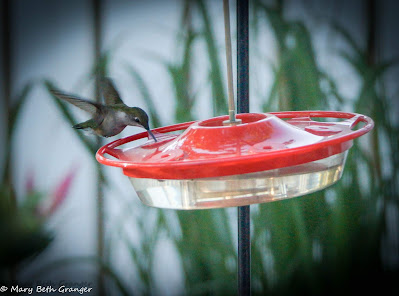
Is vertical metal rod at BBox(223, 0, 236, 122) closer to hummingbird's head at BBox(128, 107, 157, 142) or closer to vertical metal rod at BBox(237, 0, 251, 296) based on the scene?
vertical metal rod at BBox(237, 0, 251, 296)

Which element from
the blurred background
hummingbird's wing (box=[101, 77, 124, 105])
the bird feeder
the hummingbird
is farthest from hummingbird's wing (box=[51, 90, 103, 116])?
the blurred background

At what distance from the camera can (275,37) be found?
1779 mm

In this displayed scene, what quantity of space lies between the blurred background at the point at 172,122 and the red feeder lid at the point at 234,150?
100 cm

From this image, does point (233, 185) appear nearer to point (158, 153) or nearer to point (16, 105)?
point (158, 153)

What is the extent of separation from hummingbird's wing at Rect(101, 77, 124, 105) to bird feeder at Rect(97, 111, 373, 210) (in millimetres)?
618

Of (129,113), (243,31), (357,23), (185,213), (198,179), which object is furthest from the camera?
(357,23)

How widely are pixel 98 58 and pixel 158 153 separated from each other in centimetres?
116

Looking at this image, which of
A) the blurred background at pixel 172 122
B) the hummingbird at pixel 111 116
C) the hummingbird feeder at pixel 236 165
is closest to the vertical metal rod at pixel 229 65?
the hummingbird feeder at pixel 236 165

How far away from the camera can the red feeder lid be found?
0.56 metres

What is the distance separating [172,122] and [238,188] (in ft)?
3.79

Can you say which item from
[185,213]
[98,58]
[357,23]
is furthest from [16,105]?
[357,23]

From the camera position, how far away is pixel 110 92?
1299 mm

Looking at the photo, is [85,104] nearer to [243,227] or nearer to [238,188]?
[243,227]

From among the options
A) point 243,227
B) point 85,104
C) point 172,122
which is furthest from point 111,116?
point 172,122
